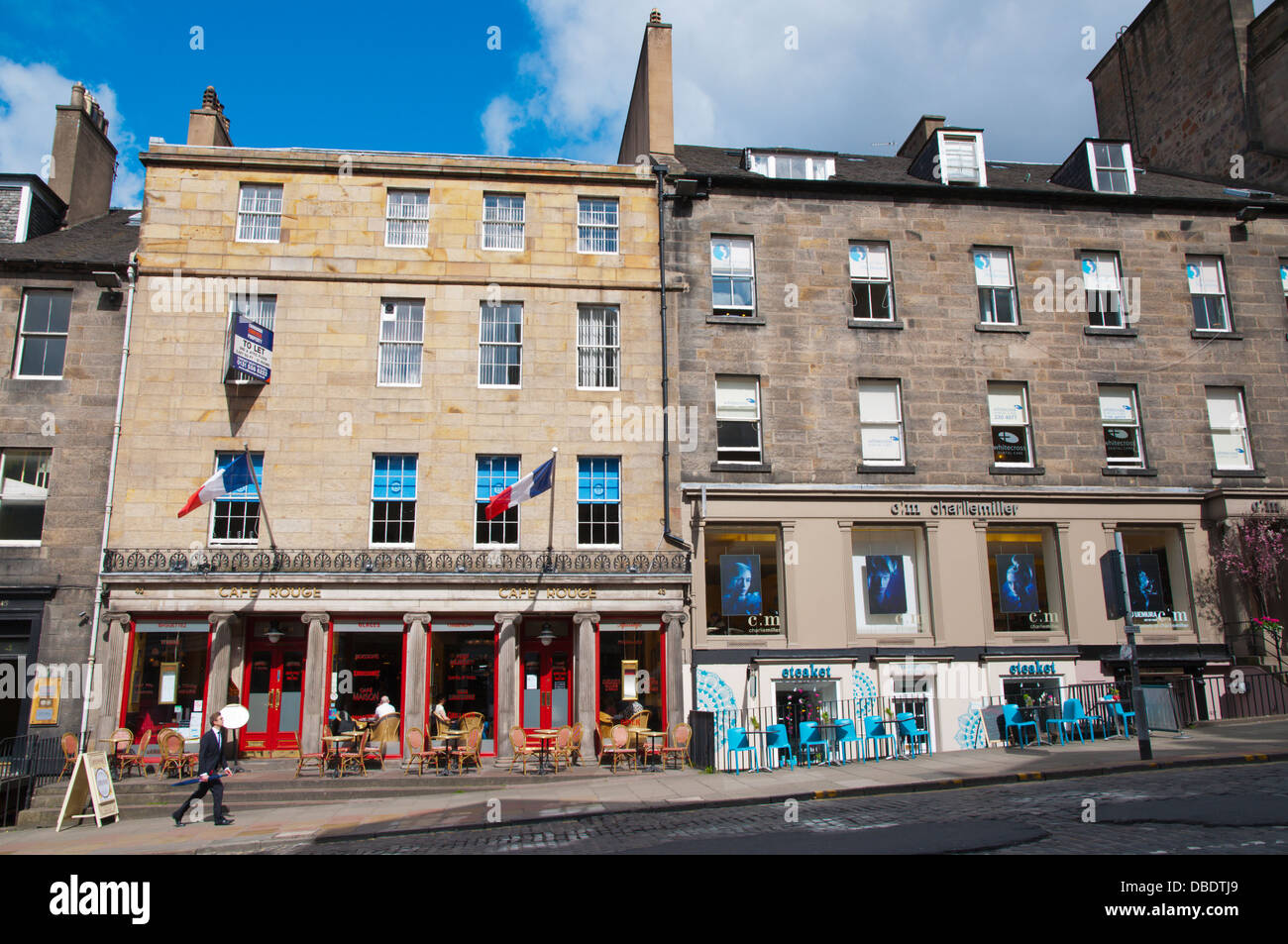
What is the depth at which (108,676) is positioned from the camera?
18281 millimetres

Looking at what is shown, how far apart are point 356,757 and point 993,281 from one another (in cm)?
1978

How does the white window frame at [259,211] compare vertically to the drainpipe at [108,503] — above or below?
above

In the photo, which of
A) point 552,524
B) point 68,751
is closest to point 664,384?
point 552,524

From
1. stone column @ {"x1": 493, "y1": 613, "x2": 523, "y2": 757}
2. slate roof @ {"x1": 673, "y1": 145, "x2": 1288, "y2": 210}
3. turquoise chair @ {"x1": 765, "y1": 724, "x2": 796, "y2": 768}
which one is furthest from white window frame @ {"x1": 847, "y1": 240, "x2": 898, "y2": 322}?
stone column @ {"x1": 493, "y1": 613, "x2": 523, "y2": 757}

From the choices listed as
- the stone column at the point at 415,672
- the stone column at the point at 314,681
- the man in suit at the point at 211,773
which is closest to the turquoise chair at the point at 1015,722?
the stone column at the point at 415,672

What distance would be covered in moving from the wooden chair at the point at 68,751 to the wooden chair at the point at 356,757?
5.44 meters

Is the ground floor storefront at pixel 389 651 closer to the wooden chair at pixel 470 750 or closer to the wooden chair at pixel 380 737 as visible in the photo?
the wooden chair at pixel 470 750

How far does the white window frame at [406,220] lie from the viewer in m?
21.5

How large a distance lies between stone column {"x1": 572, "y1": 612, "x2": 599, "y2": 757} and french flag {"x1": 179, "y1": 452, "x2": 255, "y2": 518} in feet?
25.5

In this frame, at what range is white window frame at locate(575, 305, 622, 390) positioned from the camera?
21.3 metres

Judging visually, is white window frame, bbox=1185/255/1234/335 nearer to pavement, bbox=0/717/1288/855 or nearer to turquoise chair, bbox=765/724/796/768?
pavement, bbox=0/717/1288/855
